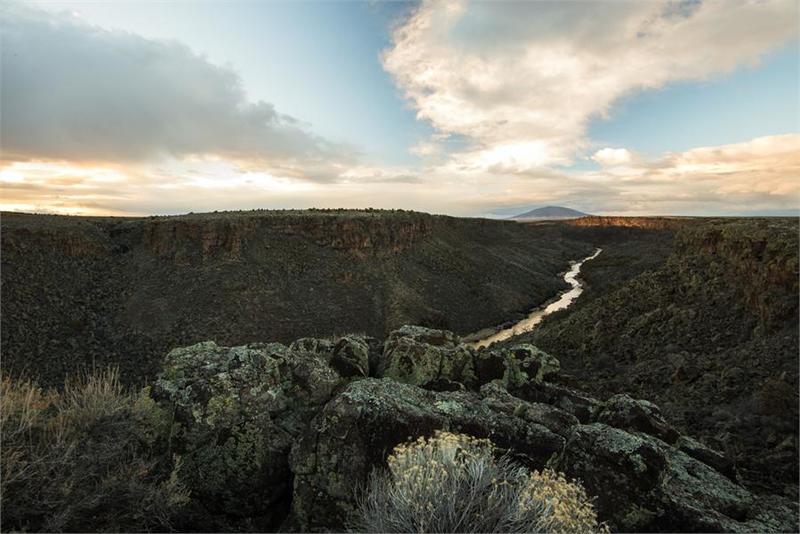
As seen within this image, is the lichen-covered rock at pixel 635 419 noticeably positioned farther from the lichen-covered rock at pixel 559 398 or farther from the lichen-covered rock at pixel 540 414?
the lichen-covered rock at pixel 540 414

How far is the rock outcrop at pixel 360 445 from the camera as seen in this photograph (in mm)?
5930

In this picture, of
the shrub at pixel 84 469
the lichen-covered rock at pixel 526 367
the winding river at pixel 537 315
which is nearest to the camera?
the shrub at pixel 84 469

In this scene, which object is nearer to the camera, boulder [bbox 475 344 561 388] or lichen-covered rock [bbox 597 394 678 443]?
lichen-covered rock [bbox 597 394 678 443]

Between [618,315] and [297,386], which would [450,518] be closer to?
[297,386]

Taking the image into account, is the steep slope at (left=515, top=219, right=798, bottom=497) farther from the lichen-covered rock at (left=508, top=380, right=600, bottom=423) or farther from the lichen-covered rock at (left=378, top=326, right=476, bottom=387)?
the lichen-covered rock at (left=378, top=326, right=476, bottom=387)

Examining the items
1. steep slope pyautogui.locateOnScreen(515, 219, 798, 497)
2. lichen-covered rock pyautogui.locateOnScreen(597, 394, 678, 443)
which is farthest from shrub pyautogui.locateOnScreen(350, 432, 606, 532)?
steep slope pyautogui.locateOnScreen(515, 219, 798, 497)

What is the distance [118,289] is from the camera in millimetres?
35969

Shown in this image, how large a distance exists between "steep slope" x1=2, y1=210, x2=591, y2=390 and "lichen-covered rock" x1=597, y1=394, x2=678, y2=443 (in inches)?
1127

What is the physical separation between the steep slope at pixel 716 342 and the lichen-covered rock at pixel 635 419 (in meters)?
1.61

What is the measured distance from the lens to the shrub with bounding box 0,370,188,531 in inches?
191

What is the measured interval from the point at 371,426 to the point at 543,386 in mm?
5921

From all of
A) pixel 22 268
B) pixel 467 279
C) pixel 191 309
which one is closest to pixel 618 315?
pixel 467 279

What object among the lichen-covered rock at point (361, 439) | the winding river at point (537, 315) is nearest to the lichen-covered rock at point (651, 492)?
the lichen-covered rock at point (361, 439)

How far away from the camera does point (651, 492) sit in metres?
5.95
